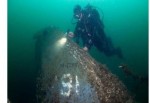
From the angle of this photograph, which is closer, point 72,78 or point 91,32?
point 72,78

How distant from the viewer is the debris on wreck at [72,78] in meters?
2.40

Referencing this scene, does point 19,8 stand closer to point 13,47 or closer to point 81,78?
point 13,47

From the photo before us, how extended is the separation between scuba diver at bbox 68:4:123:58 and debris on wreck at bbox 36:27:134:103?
11cm

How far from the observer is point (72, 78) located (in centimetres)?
243

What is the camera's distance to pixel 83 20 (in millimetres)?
2561

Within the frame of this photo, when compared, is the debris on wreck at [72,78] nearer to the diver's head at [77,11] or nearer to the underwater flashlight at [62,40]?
the underwater flashlight at [62,40]

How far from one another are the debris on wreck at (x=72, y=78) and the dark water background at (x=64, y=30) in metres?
0.08

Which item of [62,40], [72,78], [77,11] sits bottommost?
[72,78]

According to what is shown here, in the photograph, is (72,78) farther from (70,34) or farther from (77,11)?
(77,11)

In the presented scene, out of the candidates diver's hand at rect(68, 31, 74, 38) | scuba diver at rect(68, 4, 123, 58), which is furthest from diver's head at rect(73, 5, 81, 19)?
diver's hand at rect(68, 31, 74, 38)

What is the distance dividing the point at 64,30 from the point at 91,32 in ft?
0.96

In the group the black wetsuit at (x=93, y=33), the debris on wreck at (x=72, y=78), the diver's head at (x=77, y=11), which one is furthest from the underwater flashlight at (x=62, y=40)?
the diver's head at (x=77, y=11)

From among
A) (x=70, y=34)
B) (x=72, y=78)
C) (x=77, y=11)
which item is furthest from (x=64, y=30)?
(x=72, y=78)
